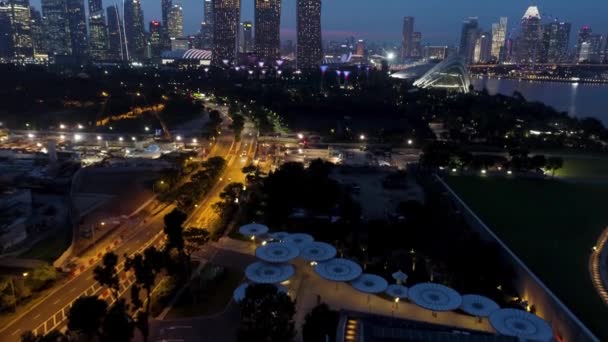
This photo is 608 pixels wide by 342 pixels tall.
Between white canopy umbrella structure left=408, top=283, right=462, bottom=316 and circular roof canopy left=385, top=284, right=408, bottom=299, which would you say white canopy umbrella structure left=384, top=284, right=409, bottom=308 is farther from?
white canopy umbrella structure left=408, top=283, right=462, bottom=316

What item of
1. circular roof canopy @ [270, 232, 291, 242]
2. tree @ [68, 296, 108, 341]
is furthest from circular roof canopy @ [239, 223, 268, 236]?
tree @ [68, 296, 108, 341]

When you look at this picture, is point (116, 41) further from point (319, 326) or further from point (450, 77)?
point (319, 326)

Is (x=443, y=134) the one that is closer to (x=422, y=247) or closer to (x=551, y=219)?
(x=551, y=219)

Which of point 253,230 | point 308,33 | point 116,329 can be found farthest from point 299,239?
point 308,33

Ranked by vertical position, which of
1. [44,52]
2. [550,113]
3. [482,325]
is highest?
[44,52]

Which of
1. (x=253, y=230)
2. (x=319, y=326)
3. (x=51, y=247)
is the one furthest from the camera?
(x=253, y=230)

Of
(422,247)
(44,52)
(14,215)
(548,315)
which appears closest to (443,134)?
(422,247)

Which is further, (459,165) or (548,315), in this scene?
(459,165)
